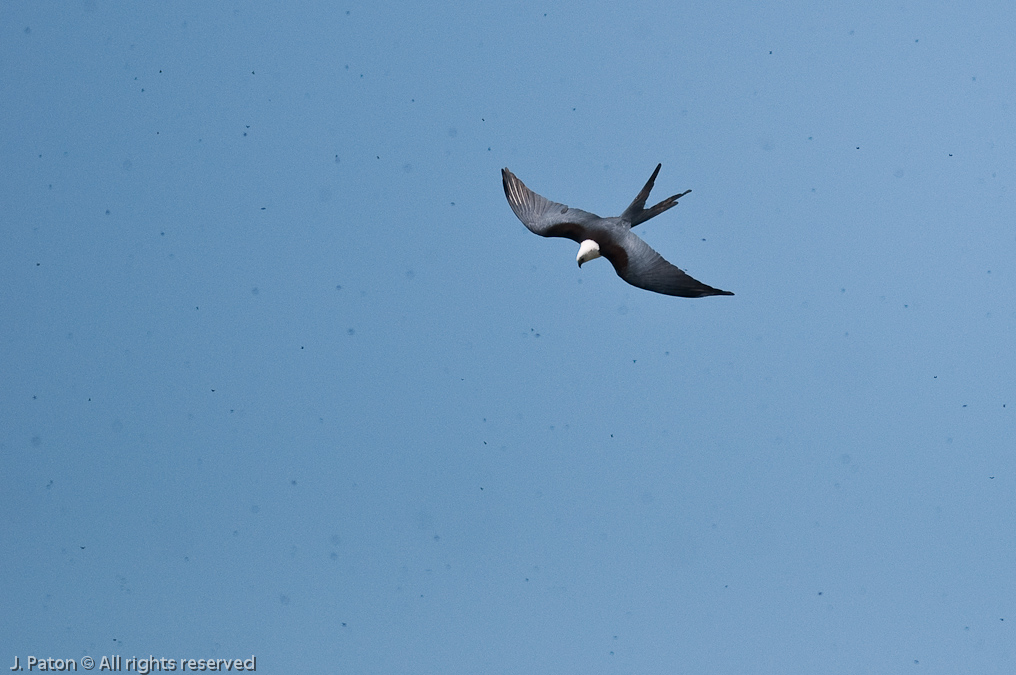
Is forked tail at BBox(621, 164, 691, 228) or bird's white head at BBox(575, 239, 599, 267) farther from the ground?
forked tail at BBox(621, 164, 691, 228)

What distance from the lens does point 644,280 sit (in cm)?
667

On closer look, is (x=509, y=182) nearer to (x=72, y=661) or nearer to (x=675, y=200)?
(x=675, y=200)

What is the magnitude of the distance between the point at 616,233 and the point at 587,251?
0.23m

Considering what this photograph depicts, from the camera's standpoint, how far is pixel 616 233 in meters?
6.88

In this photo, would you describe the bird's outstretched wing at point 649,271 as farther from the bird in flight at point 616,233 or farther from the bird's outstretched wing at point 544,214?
the bird's outstretched wing at point 544,214

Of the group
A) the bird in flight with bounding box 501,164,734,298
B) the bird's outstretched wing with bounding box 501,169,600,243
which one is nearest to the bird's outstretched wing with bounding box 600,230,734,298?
the bird in flight with bounding box 501,164,734,298

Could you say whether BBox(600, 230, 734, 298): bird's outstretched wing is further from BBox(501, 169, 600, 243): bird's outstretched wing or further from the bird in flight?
BBox(501, 169, 600, 243): bird's outstretched wing

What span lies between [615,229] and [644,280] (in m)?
0.45

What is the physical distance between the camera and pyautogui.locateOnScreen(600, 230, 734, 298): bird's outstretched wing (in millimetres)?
6477

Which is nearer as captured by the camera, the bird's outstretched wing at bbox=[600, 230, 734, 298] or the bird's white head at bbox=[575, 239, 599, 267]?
the bird's outstretched wing at bbox=[600, 230, 734, 298]

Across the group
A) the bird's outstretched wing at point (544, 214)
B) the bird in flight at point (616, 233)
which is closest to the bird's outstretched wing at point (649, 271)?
the bird in flight at point (616, 233)

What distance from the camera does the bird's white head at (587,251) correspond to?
269 inches

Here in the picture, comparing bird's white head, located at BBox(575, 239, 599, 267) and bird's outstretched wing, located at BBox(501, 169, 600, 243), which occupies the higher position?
bird's outstretched wing, located at BBox(501, 169, 600, 243)

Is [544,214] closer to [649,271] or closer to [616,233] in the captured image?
[616,233]
